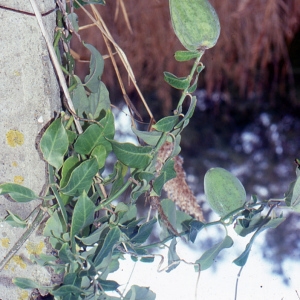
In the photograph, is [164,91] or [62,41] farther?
[164,91]

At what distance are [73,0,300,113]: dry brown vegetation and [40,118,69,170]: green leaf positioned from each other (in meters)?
0.41

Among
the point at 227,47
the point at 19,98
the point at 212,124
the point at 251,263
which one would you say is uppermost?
the point at 19,98

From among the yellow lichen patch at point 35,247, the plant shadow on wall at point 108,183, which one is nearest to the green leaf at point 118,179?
the plant shadow on wall at point 108,183

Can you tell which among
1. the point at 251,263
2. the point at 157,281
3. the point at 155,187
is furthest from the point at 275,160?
the point at 155,187

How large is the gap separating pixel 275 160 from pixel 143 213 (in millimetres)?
290

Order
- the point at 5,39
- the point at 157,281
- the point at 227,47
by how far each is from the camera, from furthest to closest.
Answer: the point at 227,47, the point at 157,281, the point at 5,39

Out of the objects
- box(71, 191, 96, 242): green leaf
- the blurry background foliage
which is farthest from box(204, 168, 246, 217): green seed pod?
the blurry background foliage

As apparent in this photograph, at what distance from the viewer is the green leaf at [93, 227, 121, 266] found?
0.28 m

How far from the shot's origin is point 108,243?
28 centimetres

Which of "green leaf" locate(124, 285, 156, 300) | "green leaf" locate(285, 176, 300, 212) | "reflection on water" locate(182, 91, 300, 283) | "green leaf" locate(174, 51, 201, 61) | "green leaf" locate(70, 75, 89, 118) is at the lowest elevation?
"reflection on water" locate(182, 91, 300, 283)

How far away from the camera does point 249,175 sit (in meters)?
0.76

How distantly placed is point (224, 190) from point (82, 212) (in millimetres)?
118

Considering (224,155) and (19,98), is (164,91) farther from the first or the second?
(19,98)

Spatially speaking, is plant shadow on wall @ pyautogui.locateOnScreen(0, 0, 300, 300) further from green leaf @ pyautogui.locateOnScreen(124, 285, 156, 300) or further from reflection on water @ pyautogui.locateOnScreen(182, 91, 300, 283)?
reflection on water @ pyautogui.locateOnScreen(182, 91, 300, 283)
